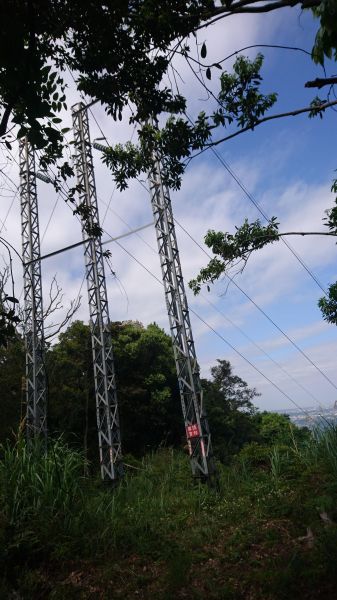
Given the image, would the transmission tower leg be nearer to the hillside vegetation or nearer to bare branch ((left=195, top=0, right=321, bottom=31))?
the hillside vegetation

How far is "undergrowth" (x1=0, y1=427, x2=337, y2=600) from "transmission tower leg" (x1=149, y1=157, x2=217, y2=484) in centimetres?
369

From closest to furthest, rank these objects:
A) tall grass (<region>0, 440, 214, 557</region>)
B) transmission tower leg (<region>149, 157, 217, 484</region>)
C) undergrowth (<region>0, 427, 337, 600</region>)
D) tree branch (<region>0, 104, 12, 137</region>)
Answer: tree branch (<region>0, 104, 12, 137</region>) < undergrowth (<region>0, 427, 337, 600</region>) < tall grass (<region>0, 440, 214, 557</region>) < transmission tower leg (<region>149, 157, 217, 484</region>)

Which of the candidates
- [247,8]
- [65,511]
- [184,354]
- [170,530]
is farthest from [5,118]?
[184,354]

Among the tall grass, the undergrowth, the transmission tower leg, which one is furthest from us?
the transmission tower leg

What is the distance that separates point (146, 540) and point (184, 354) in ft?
20.3

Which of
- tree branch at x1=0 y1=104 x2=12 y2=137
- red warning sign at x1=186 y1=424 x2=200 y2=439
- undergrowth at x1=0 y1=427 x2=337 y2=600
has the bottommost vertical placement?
undergrowth at x1=0 y1=427 x2=337 y2=600

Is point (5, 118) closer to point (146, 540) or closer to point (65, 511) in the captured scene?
point (65, 511)

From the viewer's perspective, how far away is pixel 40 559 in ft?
15.2

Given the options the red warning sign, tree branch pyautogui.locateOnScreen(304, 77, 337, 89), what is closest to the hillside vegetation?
the red warning sign

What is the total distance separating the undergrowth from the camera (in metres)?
4.22

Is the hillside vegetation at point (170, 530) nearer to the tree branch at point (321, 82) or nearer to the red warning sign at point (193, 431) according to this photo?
the red warning sign at point (193, 431)

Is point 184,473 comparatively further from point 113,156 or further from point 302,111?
point 302,111

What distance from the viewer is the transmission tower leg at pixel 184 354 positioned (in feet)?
34.9

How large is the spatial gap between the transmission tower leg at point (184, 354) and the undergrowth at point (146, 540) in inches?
145
